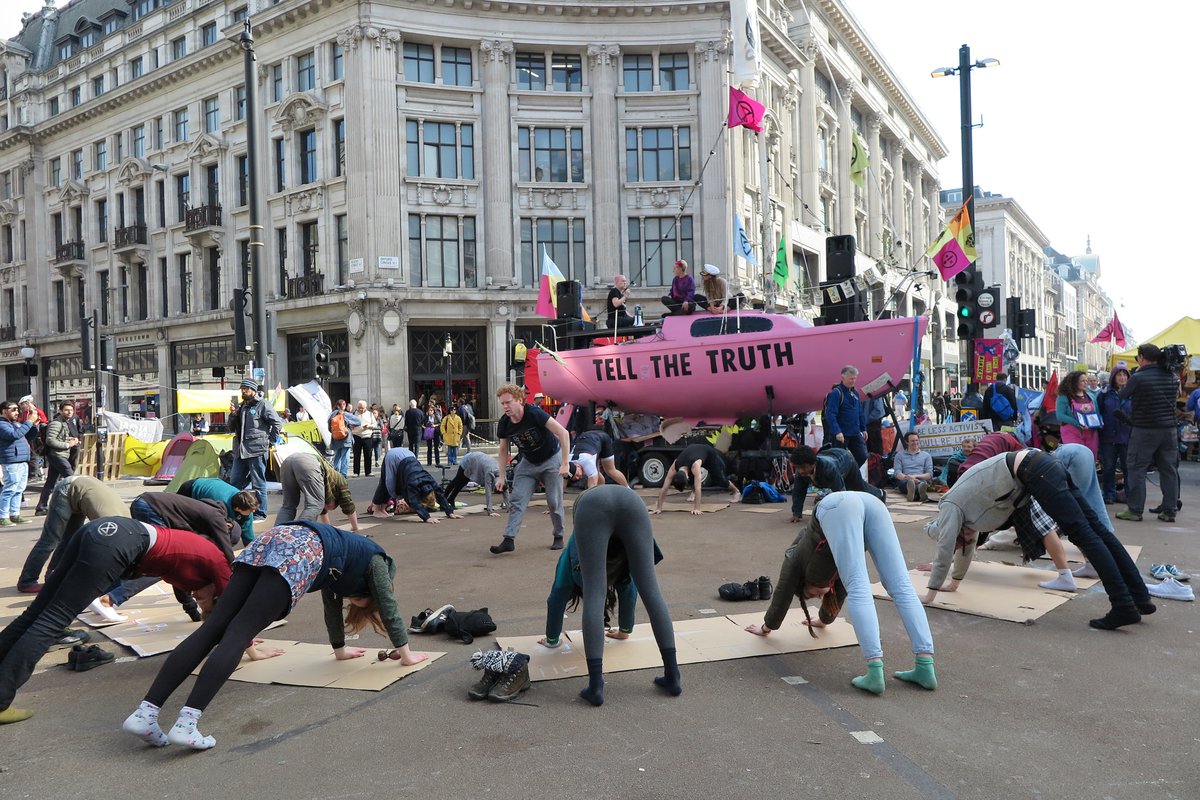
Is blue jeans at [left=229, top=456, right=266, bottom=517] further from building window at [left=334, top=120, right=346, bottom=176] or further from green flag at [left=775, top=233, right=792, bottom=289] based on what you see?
building window at [left=334, top=120, right=346, bottom=176]

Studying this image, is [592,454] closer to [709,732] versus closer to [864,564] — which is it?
[864,564]

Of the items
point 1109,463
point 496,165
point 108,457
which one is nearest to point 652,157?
point 496,165

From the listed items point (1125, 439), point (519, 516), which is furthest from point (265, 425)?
point (1125, 439)

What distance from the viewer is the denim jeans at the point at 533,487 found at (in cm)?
870

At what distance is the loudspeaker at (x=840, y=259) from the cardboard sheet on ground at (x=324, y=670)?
11.4 m

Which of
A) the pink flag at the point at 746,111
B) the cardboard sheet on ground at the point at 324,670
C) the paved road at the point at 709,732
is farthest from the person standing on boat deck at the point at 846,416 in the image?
the pink flag at the point at 746,111

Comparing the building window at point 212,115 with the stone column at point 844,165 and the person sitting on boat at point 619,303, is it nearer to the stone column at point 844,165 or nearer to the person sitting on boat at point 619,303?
the person sitting on boat at point 619,303

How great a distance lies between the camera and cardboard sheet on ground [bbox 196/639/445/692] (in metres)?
4.71

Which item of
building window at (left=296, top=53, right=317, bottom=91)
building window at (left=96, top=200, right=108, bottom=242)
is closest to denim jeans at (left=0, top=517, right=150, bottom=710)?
building window at (left=296, top=53, right=317, bottom=91)

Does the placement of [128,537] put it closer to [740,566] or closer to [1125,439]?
[740,566]

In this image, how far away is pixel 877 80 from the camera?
166 feet

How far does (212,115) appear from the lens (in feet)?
114

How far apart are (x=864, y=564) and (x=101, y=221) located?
45499mm

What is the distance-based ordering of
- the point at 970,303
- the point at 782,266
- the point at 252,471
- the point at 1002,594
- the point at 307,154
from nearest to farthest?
the point at 1002,594, the point at 252,471, the point at 970,303, the point at 782,266, the point at 307,154
